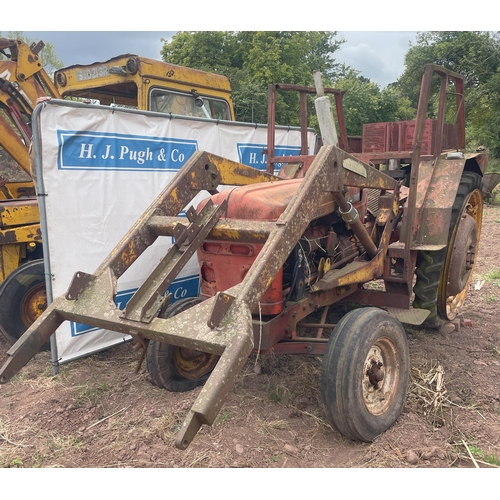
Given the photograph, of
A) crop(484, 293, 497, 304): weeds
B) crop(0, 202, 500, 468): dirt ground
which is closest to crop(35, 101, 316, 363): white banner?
crop(0, 202, 500, 468): dirt ground

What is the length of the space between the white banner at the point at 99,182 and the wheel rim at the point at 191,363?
1.03 meters

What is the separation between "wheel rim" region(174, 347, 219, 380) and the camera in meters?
3.50

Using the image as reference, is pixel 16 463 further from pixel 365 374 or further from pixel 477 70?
pixel 477 70

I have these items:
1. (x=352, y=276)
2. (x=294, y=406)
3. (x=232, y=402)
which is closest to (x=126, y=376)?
(x=232, y=402)

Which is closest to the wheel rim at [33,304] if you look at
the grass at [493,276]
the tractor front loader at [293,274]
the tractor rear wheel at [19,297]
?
the tractor rear wheel at [19,297]

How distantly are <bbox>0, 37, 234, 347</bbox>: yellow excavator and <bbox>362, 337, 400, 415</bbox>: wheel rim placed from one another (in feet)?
10.1

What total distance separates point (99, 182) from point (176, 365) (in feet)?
5.64

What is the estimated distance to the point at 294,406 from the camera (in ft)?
10.7

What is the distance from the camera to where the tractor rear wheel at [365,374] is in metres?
2.62

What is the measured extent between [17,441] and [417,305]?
3.23 meters

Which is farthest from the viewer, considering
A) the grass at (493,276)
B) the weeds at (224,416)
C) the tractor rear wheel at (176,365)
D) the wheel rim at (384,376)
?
the grass at (493,276)

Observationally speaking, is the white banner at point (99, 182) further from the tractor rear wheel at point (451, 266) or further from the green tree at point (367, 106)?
Answer: the green tree at point (367, 106)

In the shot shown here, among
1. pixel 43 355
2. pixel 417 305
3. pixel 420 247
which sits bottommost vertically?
pixel 43 355

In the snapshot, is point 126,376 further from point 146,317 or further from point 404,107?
point 404,107
